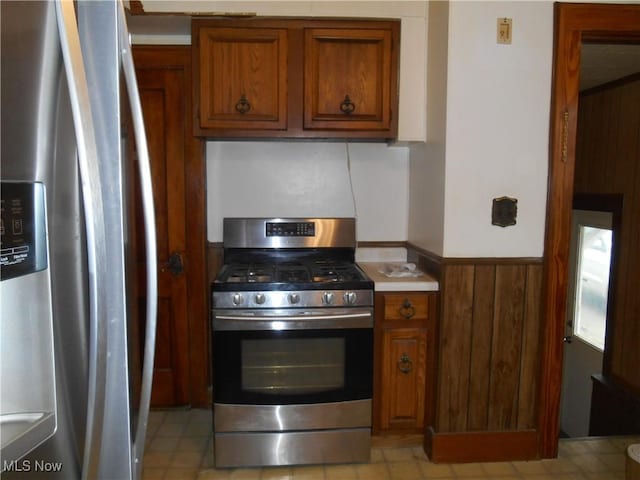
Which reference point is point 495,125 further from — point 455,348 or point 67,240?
point 67,240

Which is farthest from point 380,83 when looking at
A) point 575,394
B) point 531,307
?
point 575,394

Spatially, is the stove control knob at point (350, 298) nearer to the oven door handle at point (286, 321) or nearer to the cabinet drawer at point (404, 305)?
the oven door handle at point (286, 321)

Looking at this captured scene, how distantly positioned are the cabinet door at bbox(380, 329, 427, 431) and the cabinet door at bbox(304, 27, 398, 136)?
1.03 m

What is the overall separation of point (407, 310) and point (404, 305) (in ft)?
0.10

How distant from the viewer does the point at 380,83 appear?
7.68ft

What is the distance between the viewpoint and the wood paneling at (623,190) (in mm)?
2936

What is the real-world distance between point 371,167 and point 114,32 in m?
2.00

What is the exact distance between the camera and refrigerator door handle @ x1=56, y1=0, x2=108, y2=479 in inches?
28.0

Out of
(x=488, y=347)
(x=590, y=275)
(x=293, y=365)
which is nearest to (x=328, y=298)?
(x=293, y=365)

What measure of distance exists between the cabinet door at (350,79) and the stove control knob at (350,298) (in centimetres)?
86

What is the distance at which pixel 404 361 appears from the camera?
2205mm

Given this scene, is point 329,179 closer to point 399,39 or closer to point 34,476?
point 399,39

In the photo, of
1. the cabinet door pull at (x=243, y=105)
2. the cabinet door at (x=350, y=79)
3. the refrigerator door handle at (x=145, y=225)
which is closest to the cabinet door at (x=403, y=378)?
the cabinet door at (x=350, y=79)

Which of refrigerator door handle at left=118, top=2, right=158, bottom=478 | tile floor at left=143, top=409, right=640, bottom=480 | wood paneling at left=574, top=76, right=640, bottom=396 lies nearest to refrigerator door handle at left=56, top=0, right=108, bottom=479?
refrigerator door handle at left=118, top=2, right=158, bottom=478
